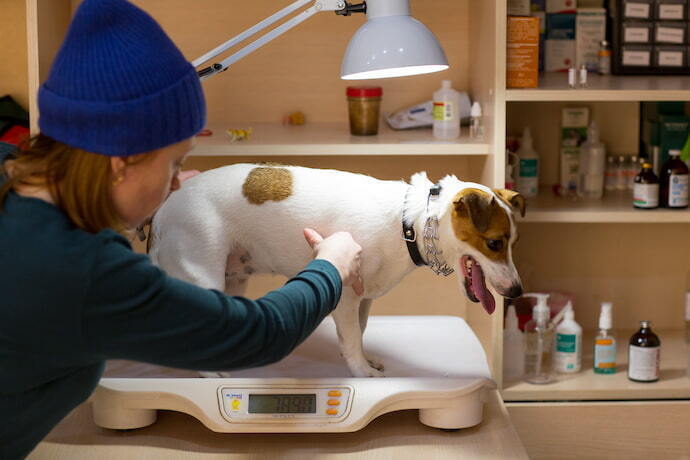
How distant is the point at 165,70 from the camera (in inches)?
36.8

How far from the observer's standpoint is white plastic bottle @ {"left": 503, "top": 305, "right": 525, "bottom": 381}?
2000 mm

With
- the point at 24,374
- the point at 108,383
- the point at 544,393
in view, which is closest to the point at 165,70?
the point at 24,374

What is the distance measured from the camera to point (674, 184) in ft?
6.33

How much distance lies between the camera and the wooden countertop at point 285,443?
1.52 metres

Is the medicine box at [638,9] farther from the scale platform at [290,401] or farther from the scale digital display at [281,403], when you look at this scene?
the scale digital display at [281,403]

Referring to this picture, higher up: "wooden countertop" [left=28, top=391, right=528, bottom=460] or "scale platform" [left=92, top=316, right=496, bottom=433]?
"scale platform" [left=92, top=316, right=496, bottom=433]

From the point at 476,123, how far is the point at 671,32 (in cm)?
54

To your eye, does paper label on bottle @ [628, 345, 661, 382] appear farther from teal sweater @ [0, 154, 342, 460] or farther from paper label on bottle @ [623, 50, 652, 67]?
teal sweater @ [0, 154, 342, 460]

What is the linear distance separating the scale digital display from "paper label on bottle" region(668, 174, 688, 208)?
3.03 ft

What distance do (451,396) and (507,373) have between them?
1.66 feet

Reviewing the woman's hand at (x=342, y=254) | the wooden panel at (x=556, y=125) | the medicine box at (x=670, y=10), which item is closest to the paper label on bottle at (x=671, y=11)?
the medicine box at (x=670, y=10)

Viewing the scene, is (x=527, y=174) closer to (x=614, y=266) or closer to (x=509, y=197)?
(x=614, y=266)

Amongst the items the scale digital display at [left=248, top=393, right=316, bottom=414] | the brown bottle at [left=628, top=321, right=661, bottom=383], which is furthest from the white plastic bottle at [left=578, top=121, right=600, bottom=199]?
the scale digital display at [left=248, top=393, right=316, bottom=414]

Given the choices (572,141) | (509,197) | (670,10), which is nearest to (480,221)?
(509,197)
